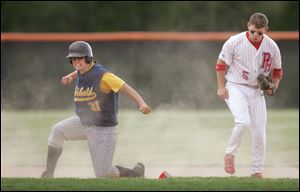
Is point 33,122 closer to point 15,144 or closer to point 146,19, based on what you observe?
point 15,144

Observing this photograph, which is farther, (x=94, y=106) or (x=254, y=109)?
(x=254, y=109)

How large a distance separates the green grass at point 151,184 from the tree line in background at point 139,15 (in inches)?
553

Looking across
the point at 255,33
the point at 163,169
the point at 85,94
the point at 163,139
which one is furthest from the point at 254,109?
the point at 163,139

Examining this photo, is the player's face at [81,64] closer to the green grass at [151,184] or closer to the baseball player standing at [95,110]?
the baseball player standing at [95,110]

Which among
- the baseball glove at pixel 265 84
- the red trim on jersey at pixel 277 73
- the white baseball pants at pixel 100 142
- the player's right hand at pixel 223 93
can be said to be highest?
the red trim on jersey at pixel 277 73

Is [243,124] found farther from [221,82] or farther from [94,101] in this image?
[94,101]

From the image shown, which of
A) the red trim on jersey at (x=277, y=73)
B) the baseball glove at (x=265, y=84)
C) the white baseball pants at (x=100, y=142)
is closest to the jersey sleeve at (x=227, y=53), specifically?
the baseball glove at (x=265, y=84)

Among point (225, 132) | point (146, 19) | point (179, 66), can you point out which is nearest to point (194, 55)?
point (179, 66)

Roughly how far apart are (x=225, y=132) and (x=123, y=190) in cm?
754

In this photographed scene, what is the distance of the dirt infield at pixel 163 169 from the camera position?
1040 cm

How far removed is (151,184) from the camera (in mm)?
7996

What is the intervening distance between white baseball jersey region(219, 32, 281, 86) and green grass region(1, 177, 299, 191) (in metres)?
1.26

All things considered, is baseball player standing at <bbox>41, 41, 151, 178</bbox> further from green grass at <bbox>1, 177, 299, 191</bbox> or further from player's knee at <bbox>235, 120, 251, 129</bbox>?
player's knee at <bbox>235, 120, 251, 129</bbox>

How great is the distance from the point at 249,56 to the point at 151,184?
6.46 feet
